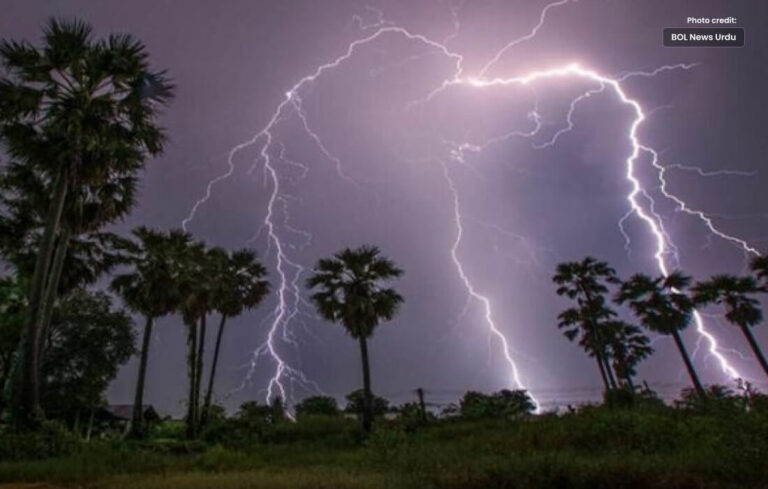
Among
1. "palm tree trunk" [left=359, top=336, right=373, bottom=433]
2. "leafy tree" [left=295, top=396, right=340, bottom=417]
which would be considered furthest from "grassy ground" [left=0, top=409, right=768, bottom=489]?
"leafy tree" [left=295, top=396, right=340, bottom=417]

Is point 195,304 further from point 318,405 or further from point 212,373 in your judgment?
point 318,405

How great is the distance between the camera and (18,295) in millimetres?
22312

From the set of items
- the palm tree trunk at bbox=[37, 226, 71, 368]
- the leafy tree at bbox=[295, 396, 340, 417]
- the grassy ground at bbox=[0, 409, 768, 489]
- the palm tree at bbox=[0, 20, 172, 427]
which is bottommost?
the grassy ground at bbox=[0, 409, 768, 489]

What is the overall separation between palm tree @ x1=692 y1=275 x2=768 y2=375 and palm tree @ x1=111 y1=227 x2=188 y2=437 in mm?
30960

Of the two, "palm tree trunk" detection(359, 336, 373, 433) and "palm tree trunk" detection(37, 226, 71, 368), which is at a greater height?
"palm tree trunk" detection(37, 226, 71, 368)

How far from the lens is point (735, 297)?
89.0 feet

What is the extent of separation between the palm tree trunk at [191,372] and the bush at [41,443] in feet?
37.5

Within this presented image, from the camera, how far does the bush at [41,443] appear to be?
9453 mm

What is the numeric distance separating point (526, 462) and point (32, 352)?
38.3 ft

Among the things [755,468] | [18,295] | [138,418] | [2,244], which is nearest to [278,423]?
[138,418]

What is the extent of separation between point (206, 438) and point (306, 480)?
1457 centimetres

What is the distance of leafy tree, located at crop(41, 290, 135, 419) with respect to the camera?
23.7 metres

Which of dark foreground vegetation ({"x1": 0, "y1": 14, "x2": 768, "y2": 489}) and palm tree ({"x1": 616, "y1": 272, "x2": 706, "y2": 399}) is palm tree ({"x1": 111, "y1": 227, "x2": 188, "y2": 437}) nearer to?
dark foreground vegetation ({"x1": 0, "y1": 14, "x2": 768, "y2": 489})

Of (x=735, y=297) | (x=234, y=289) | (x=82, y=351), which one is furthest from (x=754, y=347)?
(x=82, y=351)
